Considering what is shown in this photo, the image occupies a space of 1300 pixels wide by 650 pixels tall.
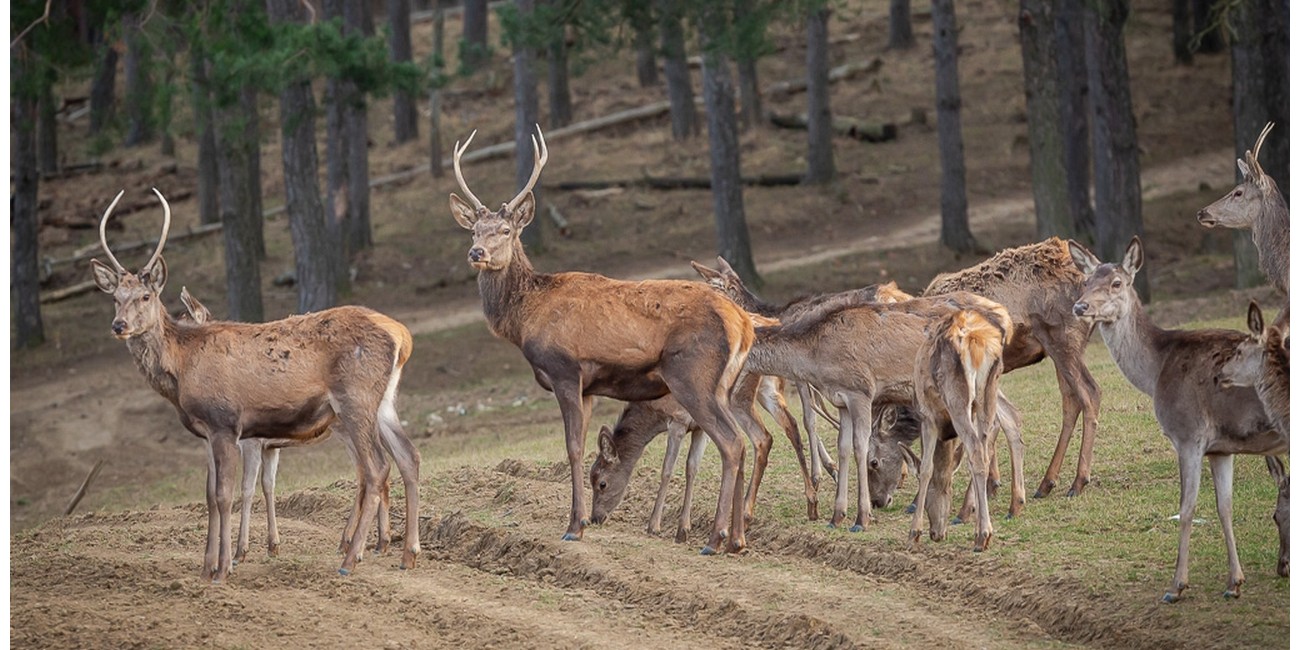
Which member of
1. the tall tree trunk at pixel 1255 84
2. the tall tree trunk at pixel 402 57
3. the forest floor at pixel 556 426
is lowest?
the forest floor at pixel 556 426

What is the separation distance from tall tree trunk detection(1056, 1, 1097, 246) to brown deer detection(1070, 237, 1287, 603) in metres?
15.7

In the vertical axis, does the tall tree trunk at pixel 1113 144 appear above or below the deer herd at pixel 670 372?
above

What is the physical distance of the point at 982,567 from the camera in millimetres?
9734

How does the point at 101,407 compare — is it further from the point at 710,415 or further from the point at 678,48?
the point at 710,415

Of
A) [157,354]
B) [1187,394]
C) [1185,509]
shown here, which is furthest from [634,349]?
[1185,509]

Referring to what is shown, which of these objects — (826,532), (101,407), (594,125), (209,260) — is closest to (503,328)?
(826,532)

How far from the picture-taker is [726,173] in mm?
25203

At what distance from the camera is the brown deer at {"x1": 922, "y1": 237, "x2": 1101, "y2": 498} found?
39.4 feet

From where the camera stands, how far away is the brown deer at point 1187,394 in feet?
28.8

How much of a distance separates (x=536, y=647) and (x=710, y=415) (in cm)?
257

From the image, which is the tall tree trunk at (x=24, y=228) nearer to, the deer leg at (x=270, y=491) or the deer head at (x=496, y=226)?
the deer head at (x=496, y=226)

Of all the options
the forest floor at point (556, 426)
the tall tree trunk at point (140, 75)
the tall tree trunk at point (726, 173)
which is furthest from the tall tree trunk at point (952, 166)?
the tall tree trunk at point (140, 75)

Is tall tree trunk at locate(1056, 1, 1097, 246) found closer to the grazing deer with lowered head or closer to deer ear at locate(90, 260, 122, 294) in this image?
the grazing deer with lowered head

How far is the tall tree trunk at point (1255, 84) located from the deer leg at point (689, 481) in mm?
11207
